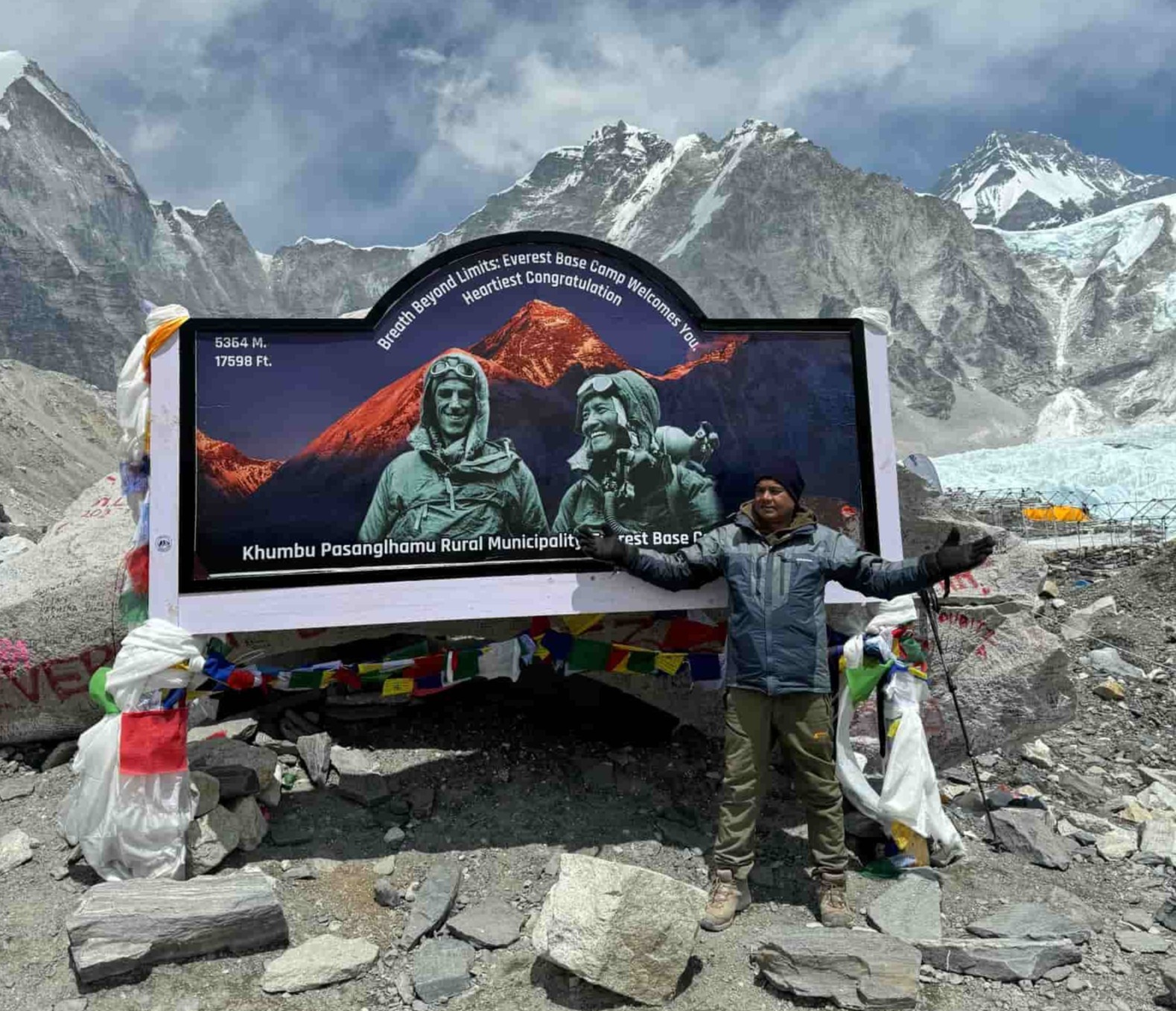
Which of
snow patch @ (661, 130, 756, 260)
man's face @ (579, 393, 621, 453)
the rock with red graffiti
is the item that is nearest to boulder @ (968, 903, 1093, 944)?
man's face @ (579, 393, 621, 453)

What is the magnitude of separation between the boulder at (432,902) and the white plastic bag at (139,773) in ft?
3.83

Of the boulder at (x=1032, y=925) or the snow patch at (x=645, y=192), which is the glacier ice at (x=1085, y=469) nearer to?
the boulder at (x=1032, y=925)

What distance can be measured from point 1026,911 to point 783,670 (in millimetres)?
1585

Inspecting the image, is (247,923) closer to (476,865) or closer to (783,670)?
(476,865)

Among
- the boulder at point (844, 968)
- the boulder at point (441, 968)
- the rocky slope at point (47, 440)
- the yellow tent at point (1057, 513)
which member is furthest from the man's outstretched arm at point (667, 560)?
the yellow tent at point (1057, 513)

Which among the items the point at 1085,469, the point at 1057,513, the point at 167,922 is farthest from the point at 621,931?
the point at 1085,469

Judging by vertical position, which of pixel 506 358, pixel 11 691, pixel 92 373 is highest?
pixel 92 373

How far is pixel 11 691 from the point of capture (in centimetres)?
555

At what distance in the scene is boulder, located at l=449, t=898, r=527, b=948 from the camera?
3.88m

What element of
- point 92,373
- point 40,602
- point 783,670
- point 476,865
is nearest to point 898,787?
point 783,670

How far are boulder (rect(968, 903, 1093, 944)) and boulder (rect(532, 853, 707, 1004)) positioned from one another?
147 cm

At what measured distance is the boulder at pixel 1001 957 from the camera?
12.0 ft

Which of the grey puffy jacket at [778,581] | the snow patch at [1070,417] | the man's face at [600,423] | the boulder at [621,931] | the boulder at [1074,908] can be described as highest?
the snow patch at [1070,417]

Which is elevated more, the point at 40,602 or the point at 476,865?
the point at 40,602
